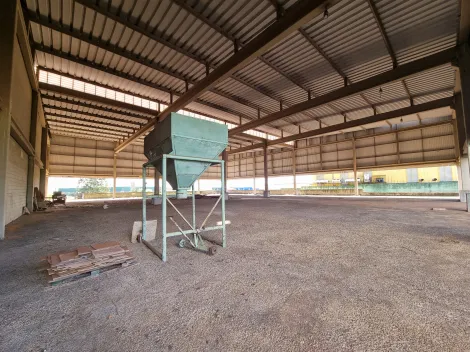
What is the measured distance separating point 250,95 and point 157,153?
910 centimetres

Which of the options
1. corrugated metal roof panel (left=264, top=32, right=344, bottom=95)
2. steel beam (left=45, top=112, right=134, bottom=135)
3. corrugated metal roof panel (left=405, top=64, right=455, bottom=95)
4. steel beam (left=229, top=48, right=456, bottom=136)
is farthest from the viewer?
steel beam (left=45, top=112, right=134, bottom=135)

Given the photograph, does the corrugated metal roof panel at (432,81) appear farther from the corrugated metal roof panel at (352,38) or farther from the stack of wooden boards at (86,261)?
the stack of wooden boards at (86,261)

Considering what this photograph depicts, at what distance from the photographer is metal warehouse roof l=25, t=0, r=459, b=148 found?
6000mm

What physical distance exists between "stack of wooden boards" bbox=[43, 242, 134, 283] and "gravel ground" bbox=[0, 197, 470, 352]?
136mm

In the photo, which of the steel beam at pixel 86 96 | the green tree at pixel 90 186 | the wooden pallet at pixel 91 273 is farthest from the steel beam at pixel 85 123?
the wooden pallet at pixel 91 273

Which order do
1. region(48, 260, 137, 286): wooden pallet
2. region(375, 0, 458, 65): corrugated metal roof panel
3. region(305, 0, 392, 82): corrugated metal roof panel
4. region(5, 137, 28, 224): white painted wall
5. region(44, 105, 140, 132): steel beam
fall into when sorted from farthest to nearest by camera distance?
region(44, 105, 140, 132): steel beam → region(5, 137, 28, 224): white painted wall → region(305, 0, 392, 82): corrugated metal roof panel → region(375, 0, 458, 65): corrugated metal roof panel → region(48, 260, 137, 286): wooden pallet

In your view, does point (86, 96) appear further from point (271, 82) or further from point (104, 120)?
point (271, 82)

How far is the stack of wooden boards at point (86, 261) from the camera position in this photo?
258cm

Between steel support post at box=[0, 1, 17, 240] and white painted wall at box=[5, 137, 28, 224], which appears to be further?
white painted wall at box=[5, 137, 28, 224]

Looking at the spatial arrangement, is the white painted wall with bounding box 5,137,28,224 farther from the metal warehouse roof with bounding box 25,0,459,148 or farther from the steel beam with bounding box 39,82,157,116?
the metal warehouse roof with bounding box 25,0,459,148

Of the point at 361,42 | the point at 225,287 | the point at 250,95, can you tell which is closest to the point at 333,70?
the point at 361,42

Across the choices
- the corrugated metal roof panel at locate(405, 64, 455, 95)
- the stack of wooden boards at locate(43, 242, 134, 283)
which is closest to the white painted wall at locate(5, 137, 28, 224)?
the stack of wooden boards at locate(43, 242, 134, 283)

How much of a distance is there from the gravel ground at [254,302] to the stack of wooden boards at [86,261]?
136 mm

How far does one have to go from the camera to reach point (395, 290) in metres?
2.25
